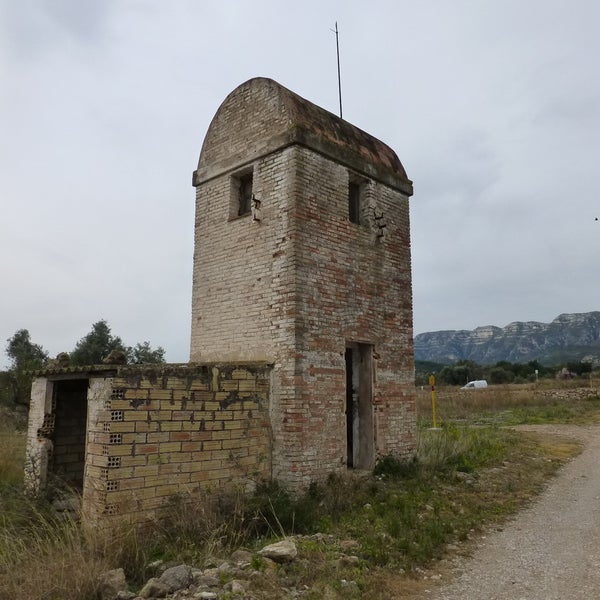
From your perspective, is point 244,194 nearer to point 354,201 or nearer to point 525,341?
point 354,201

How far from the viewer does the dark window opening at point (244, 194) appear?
9462mm

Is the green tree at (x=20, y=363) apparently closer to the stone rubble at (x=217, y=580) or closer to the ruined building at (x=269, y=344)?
the ruined building at (x=269, y=344)

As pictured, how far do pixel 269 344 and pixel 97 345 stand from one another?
76.3ft

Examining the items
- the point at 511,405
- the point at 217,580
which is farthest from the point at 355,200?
the point at 511,405

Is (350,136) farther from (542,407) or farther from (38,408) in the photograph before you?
(542,407)

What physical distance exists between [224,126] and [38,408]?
6.11 metres

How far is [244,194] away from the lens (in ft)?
31.4

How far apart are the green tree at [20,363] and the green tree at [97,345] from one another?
1.91 meters

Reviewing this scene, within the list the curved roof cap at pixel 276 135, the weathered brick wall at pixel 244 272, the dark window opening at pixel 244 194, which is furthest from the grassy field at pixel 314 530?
the curved roof cap at pixel 276 135

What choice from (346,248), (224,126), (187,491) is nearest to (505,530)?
(187,491)

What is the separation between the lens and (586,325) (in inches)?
5861

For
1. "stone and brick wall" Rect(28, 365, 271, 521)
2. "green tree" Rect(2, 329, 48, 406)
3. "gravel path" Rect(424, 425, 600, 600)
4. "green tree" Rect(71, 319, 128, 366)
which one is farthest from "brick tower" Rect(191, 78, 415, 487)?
"green tree" Rect(71, 319, 128, 366)

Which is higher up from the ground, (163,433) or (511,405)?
(163,433)

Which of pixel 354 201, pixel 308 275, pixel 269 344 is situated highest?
pixel 354 201
